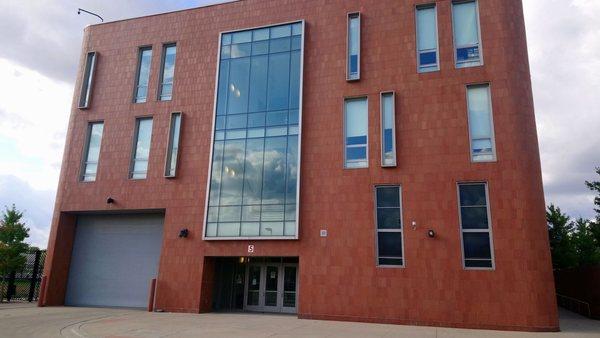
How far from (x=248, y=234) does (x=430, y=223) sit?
24.2 feet

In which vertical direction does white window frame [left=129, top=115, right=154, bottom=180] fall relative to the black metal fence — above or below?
above

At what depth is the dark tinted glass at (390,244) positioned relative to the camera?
1631 centimetres

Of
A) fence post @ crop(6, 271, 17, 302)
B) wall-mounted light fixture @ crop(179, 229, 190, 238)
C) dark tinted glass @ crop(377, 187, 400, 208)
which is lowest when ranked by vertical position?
fence post @ crop(6, 271, 17, 302)

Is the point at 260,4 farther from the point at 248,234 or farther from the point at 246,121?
the point at 248,234

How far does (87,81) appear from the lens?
23.0 metres

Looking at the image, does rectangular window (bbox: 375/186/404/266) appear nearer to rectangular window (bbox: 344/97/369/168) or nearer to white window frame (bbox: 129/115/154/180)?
rectangular window (bbox: 344/97/369/168)

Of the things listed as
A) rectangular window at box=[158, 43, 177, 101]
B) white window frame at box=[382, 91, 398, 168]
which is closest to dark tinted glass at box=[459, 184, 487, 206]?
white window frame at box=[382, 91, 398, 168]

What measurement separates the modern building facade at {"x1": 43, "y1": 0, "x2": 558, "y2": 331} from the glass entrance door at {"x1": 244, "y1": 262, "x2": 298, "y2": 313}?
0.28ft

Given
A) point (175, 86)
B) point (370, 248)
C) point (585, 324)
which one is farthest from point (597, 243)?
point (175, 86)

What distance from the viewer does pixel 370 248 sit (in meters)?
16.5

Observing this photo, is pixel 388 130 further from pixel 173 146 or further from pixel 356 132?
pixel 173 146

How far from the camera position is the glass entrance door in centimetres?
1927

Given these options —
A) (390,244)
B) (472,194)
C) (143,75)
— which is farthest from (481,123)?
(143,75)

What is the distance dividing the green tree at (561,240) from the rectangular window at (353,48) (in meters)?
Result: 21.4
